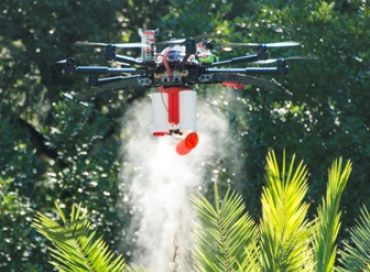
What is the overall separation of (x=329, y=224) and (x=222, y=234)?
769 millimetres

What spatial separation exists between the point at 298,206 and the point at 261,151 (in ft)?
38.5

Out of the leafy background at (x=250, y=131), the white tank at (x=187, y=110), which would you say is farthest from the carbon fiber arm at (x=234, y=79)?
the leafy background at (x=250, y=131)

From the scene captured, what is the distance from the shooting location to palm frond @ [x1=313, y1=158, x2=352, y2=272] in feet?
31.5

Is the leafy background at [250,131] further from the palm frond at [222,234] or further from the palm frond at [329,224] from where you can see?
the palm frond at [329,224]

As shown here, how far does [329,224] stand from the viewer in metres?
9.78

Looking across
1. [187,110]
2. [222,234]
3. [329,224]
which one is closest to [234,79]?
[187,110]

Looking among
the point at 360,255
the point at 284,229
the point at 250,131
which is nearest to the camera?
the point at 284,229

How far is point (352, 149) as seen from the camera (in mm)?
20734

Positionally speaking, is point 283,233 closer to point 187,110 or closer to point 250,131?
point 187,110

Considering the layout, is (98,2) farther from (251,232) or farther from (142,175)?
(251,232)

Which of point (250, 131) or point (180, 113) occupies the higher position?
point (250, 131)

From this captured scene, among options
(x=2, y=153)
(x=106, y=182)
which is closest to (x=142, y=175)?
(x=106, y=182)

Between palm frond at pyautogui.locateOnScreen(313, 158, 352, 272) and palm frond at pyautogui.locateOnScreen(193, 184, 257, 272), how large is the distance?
0.52 m

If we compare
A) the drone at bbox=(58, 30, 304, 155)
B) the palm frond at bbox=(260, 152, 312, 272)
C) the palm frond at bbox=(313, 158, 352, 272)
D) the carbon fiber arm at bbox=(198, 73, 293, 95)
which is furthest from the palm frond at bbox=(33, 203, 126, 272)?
the carbon fiber arm at bbox=(198, 73, 293, 95)
